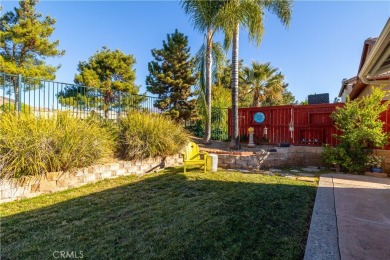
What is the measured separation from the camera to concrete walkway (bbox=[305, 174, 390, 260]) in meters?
2.04

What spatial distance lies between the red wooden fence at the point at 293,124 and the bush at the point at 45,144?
773 centimetres

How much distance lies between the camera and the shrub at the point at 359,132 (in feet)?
19.0

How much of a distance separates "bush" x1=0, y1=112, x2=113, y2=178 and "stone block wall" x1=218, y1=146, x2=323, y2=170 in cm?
400

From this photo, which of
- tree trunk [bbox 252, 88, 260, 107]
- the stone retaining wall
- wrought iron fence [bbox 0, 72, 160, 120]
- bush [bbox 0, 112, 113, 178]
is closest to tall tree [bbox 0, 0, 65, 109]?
wrought iron fence [bbox 0, 72, 160, 120]

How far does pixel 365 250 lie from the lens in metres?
2.07

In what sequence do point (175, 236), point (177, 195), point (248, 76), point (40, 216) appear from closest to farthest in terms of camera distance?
point (175, 236) < point (40, 216) < point (177, 195) < point (248, 76)

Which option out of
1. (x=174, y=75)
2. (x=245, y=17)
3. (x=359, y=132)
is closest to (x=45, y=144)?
(x=245, y=17)

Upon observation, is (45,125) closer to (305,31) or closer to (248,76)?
(305,31)

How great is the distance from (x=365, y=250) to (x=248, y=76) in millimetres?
15785

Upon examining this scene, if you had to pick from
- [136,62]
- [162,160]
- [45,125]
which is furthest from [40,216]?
[136,62]

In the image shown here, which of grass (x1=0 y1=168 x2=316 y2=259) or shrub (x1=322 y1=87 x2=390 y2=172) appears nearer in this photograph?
grass (x1=0 y1=168 x2=316 y2=259)

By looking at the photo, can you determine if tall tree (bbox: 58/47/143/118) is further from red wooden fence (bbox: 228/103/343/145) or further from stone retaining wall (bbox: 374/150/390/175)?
stone retaining wall (bbox: 374/150/390/175)

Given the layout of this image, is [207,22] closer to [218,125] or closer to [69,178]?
[218,125]

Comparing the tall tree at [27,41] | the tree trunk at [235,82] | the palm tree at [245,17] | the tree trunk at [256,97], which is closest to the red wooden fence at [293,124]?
the tree trunk at [235,82]
